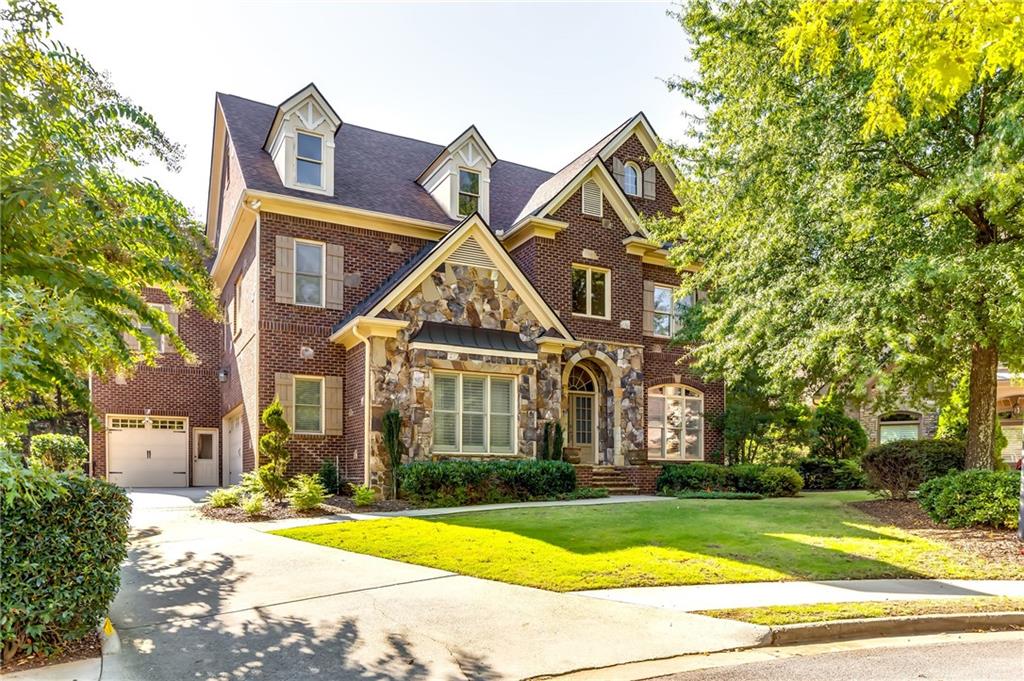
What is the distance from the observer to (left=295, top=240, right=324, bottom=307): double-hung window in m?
17.4

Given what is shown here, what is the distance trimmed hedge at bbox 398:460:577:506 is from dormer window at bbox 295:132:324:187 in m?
7.88

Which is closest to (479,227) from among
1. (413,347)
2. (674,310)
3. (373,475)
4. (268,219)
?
(413,347)

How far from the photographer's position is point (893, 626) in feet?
21.7

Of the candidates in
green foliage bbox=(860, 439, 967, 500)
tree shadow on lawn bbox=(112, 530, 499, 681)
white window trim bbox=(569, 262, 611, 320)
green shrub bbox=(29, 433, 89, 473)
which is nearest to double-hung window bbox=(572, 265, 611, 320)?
white window trim bbox=(569, 262, 611, 320)

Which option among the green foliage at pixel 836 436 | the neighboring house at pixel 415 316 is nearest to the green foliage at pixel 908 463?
the neighboring house at pixel 415 316

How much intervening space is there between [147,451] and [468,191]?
41.6ft

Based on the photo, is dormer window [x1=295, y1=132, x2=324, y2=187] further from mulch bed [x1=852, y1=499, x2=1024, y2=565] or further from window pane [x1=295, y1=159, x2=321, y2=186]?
mulch bed [x1=852, y1=499, x2=1024, y2=565]

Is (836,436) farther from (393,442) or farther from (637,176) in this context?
(393,442)

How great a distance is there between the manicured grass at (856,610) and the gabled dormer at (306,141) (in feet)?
47.7

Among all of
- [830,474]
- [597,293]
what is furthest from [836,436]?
[597,293]

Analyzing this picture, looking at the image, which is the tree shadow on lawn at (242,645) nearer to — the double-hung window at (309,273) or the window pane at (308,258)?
the double-hung window at (309,273)

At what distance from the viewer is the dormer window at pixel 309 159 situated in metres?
17.9

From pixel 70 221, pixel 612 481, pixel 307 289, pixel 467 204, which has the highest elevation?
pixel 467 204

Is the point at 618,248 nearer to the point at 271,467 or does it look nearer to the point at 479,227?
the point at 479,227
